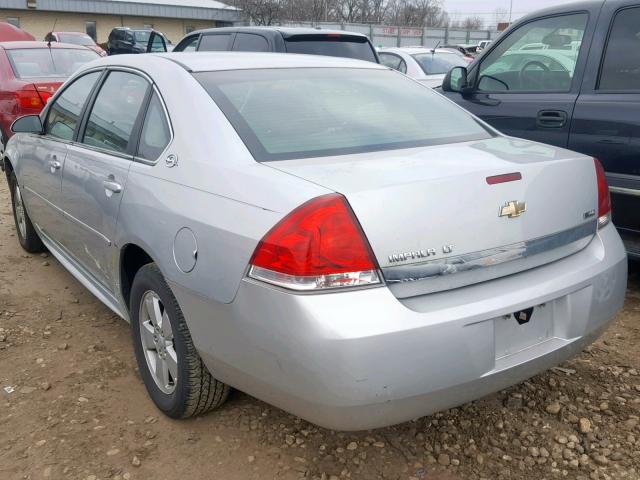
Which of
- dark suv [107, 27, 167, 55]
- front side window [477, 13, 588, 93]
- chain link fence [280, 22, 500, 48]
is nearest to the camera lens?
front side window [477, 13, 588, 93]

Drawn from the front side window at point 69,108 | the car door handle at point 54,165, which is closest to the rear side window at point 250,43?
the front side window at point 69,108

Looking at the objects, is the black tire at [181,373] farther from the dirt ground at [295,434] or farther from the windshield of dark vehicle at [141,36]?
the windshield of dark vehicle at [141,36]

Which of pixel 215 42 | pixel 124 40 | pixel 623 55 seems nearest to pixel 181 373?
pixel 623 55

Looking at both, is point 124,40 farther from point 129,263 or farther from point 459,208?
point 459,208

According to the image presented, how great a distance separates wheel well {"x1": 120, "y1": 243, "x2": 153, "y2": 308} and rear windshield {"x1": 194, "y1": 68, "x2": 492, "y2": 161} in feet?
2.52

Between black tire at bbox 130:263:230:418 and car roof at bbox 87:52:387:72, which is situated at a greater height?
car roof at bbox 87:52:387:72

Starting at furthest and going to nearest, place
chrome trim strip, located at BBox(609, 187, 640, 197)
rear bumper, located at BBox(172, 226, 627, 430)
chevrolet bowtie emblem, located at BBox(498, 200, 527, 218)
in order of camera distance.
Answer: chrome trim strip, located at BBox(609, 187, 640, 197) → chevrolet bowtie emblem, located at BBox(498, 200, 527, 218) → rear bumper, located at BBox(172, 226, 627, 430)

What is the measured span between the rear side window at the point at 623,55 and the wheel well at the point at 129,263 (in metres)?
2.93

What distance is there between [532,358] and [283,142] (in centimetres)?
123

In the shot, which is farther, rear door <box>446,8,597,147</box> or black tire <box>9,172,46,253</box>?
black tire <box>9,172,46,253</box>

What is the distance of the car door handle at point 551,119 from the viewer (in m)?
4.00

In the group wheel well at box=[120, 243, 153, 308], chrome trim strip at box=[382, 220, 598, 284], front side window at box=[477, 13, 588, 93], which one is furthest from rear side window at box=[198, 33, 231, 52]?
chrome trim strip at box=[382, 220, 598, 284]

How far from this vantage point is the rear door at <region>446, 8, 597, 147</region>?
159 inches

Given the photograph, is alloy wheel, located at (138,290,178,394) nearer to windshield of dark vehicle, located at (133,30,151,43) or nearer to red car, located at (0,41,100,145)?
red car, located at (0,41,100,145)
